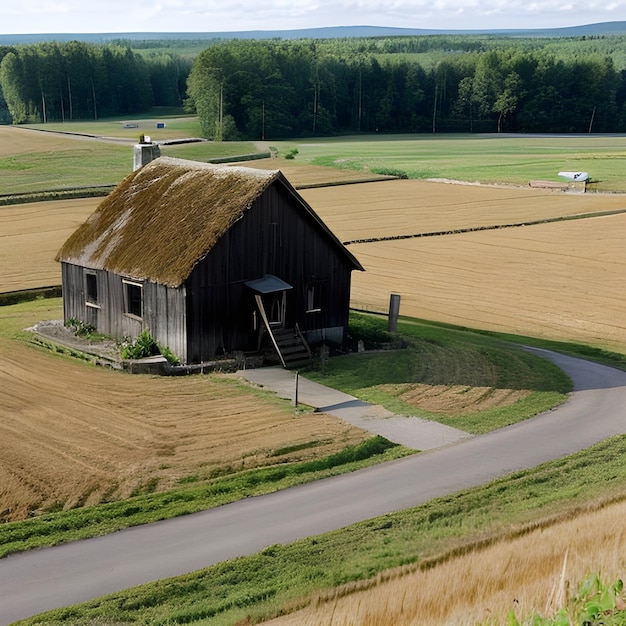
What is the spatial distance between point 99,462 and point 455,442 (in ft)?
26.0

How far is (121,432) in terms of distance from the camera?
20.8 meters

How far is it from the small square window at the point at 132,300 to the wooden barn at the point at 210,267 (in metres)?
0.03

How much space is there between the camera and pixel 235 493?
18.0 metres

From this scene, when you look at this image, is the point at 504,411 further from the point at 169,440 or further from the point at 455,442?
the point at 169,440

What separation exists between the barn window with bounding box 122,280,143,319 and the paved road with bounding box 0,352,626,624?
11753 millimetres

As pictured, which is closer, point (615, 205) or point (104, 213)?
point (104, 213)

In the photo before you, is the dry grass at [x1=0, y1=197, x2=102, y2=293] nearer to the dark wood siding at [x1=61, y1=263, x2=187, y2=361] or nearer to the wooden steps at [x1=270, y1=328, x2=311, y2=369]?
the dark wood siding at [x1=61, y1=263, x2=187, y2=361]

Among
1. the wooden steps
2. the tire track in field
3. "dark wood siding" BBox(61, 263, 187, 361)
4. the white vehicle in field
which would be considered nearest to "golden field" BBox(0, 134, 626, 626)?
the tire track in field

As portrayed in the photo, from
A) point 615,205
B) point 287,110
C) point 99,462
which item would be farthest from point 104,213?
point 287,110

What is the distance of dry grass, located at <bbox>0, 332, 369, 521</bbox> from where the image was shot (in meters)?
17.8

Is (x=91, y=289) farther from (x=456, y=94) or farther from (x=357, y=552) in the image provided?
(x=456, y=94)

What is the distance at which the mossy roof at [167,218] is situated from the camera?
2733 centimetres

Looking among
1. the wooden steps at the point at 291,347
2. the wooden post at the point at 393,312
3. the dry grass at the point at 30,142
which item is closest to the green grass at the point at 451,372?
the wooden post at the point at 393,312

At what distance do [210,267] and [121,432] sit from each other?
24.8ft
